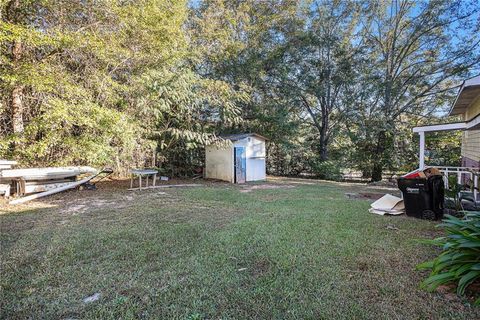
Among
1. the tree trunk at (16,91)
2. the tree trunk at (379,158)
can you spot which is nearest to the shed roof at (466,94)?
the tree trunk at (379,158)

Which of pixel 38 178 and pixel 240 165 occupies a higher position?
pixel 240 165

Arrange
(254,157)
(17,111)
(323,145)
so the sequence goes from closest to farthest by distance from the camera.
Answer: (17,111) → (254,157) → (323,145)

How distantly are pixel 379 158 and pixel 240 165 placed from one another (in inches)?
324

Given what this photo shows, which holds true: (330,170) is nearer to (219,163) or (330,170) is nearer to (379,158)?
(379,158)

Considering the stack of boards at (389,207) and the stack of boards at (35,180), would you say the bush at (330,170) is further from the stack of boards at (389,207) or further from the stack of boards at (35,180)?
the stack of boards at (35,180)

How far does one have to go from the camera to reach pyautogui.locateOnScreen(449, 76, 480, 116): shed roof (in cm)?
501

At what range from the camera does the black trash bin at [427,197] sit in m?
4.58

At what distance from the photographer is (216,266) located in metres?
2.62

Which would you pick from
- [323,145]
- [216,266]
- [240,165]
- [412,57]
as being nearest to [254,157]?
[240,165]

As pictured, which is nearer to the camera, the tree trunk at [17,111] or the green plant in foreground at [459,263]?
the green plant in foreground at [459,263]

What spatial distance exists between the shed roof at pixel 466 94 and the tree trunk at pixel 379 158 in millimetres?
3685

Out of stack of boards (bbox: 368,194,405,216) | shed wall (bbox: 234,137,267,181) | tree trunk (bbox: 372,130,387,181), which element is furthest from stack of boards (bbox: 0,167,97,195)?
tree trunk (bbox: 372,130,387,181)

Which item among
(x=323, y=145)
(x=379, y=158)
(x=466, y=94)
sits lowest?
(x=379, y=158)

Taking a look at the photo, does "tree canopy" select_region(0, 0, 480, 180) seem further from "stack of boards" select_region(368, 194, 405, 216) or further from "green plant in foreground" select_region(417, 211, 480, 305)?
"green plant in foreground" select_region(417, 211, 480, 305)
